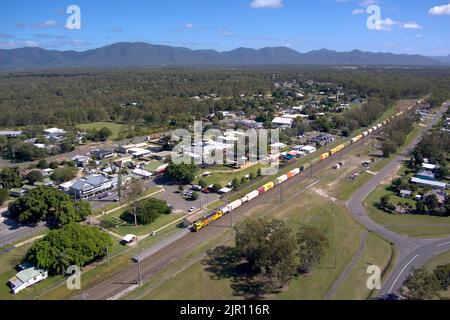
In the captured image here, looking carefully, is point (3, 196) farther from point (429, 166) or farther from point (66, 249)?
point (429, 166)

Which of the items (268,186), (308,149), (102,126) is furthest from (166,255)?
(102,126)

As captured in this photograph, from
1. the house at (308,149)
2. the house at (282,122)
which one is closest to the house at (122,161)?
the house at (308,149)

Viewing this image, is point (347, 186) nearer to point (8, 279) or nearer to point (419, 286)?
point (419, 286)

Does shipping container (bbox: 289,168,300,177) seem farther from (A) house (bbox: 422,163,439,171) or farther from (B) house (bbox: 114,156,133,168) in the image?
(B) house (bbox: 114,156,133,168)

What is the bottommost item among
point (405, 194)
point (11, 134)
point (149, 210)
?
point (405, 194)

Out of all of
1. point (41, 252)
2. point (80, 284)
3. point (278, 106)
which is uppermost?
point (278, 106)

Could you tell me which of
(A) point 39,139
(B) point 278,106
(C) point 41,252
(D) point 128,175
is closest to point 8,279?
(C) point 41,252
